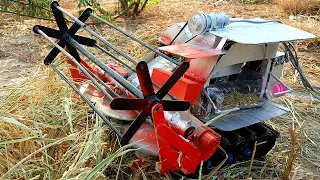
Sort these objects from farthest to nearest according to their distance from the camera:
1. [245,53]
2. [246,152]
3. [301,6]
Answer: [301,6] < [246,152] < [245,53]

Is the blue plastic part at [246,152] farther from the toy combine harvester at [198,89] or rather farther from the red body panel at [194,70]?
the red body panel at [194,70]

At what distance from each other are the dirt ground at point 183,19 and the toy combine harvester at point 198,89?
396 millimetres

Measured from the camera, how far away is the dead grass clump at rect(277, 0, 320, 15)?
737cm

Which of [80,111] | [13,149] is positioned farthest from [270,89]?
[13,149]

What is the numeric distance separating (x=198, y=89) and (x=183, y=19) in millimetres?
4640

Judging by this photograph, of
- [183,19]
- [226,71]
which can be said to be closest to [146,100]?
[226,71]

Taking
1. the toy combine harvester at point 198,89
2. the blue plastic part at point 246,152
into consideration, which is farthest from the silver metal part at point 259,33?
the blue plastic part at point 246,152

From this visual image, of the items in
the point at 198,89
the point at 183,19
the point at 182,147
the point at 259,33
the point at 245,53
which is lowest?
the point at 183,19

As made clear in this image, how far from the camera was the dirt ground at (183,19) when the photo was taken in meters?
3.22

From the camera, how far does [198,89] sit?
234 centimetres

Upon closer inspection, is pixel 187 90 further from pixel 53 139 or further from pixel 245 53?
pixel 53 139

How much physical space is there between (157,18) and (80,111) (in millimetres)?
4481

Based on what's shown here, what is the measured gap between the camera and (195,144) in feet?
7.11

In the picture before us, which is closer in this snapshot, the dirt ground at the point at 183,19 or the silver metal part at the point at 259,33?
the silver metal part at the point at 259,33
